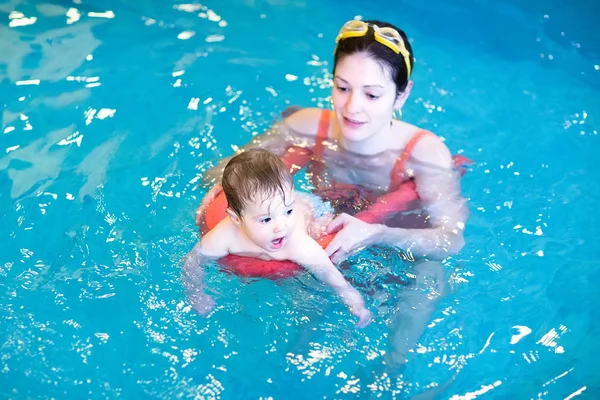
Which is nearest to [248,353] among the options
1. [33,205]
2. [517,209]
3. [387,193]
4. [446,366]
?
[446,366]

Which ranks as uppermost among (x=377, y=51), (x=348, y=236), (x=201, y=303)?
(x=377, y=51)

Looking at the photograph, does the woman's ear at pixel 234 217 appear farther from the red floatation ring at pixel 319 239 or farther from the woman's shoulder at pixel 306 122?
the woman's shoulder at pixel 306 122

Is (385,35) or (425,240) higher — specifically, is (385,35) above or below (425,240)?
above

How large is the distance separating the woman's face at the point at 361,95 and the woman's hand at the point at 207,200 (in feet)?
2.31

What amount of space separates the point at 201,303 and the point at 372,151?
1275 mm

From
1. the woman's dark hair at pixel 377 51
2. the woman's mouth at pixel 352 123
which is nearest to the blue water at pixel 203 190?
the woman's mouth at pixel 352 123

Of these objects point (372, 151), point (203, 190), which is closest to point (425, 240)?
point (372, 151)

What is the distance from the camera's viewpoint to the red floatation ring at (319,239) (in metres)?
3.11

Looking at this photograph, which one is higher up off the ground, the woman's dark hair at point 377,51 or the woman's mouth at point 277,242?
the woman's dark hair at point 377,51

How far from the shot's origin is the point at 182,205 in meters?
3.83

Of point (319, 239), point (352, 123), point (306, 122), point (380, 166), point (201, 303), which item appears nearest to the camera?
point (201, 303)

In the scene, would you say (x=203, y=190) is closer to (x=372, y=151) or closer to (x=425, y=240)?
(x=372, y=151)

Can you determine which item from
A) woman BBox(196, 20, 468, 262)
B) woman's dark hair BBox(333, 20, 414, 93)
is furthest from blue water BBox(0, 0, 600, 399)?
woman's dark hair BBox(333, 20, 414, 93)

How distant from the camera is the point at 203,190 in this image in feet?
12.7
